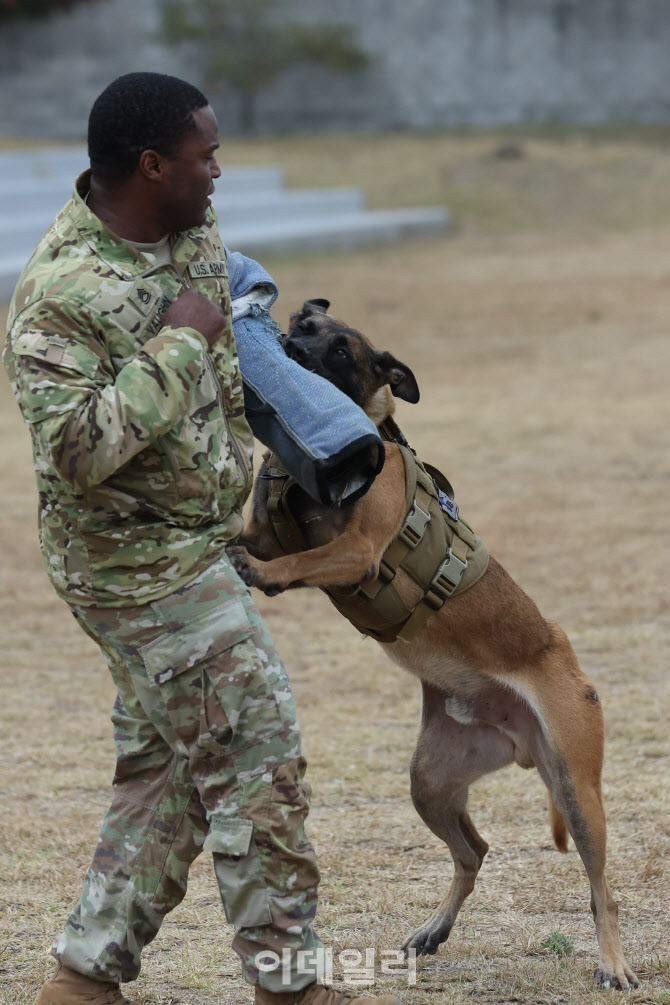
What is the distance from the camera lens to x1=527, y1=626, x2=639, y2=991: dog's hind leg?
11.4 ft

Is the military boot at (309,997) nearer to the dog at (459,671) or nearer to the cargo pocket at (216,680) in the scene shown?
the cargo pocket at (216,680)

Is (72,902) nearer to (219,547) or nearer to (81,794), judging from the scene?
(81,794)

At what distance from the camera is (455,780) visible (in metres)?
3.74

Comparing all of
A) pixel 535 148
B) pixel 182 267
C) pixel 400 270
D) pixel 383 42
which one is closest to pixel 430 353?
pixel 400 270

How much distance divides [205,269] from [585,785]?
69.8 inches

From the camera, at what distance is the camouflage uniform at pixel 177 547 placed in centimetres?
256

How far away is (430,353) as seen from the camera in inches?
589

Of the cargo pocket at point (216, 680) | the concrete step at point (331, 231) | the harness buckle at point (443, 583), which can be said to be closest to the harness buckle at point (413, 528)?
the harness buckle at point (443, 583)

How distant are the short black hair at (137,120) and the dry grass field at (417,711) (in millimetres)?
2186

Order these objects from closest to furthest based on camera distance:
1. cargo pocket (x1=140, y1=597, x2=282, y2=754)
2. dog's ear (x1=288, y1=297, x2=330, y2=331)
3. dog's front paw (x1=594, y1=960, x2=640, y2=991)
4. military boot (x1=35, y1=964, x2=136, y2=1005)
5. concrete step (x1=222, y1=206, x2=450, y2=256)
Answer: cargo pocket (x1=140, y1=597, x2=282, y2=754), military boot (x1=35, y1=964, x2=136, y2=1005), dog's front paw (x1=594, y1=960, x2=640, y2=991), dog's ear (x1=288, y1=297, x2=330, y2=331), concrete step (x1=222, y1=206, x2=450, y2=256)

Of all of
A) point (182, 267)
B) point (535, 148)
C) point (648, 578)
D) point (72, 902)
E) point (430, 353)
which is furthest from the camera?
point (535, 148)

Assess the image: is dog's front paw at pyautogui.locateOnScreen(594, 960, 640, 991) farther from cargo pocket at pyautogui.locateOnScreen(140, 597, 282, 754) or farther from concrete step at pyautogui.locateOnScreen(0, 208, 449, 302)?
concrete step at pyautogui.locateOnScreen(0, 208, 449, 302)

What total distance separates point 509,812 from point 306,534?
5.24 feet

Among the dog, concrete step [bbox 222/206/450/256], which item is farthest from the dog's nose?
concrete step [bbox 222/206/450/256]
